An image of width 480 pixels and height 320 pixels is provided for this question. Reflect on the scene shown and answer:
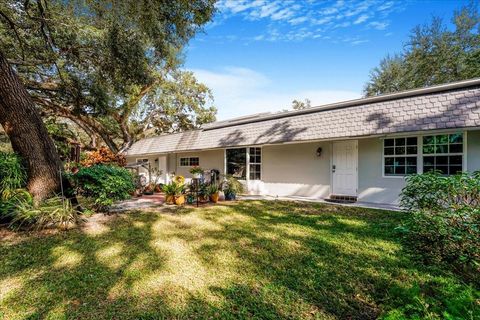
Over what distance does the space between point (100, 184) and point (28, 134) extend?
5.96 feet

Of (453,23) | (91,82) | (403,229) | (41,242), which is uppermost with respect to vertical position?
(453,23)

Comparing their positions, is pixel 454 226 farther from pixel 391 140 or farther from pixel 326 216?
pixel 391 140

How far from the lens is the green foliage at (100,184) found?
19.0 ft

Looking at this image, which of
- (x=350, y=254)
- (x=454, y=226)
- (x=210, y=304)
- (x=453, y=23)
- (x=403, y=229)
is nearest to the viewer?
(x=454, y=226)

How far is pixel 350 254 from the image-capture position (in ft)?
11.8

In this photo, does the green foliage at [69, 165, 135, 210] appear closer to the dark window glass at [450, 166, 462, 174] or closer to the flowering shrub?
the dark window glass at [450, 166, 462, 174]

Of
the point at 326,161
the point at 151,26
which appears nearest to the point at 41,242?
the point at 151,26

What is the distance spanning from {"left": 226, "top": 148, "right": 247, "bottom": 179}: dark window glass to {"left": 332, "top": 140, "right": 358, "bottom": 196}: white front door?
3986 millimetres

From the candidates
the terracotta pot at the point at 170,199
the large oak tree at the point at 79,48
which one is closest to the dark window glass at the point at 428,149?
the large oak tree at the point at 79,48

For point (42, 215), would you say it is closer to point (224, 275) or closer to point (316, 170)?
point (224, 275)

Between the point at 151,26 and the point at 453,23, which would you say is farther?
the point at 453,23

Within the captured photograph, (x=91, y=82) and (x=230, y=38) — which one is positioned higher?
(x=230, y=38)

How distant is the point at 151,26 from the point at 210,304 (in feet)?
20.5

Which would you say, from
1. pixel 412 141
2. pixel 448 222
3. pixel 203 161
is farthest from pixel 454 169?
pixel 203 161
